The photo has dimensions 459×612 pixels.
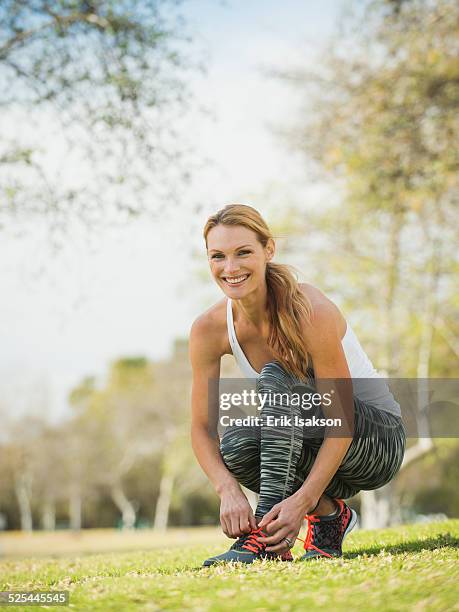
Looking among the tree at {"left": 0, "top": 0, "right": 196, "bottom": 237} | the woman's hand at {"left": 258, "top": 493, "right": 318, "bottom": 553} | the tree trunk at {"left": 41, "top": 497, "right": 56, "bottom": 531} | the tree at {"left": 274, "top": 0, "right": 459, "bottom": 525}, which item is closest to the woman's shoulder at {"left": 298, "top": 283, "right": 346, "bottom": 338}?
the woman's hand at {"left": 258, "top": 493, "right": 318, "bottom": 553}

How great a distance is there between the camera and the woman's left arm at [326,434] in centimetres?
359

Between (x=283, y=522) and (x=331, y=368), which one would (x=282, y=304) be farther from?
(x=283, y=522)

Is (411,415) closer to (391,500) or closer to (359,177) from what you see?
(391,500)

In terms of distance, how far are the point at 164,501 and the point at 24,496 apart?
7.76 meters

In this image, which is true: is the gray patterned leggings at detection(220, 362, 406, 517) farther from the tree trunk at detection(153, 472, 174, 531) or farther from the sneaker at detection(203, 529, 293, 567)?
the tree trunk at detection(153, 472, 174, 531)

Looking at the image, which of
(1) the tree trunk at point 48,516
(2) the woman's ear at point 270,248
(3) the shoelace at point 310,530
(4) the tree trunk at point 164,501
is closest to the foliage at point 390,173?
(2) the woman's ear at point 270,248

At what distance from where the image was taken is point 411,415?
57.5 ft

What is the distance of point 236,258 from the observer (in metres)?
4.11

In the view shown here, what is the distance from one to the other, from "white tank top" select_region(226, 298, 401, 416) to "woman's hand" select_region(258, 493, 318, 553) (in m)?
0.83

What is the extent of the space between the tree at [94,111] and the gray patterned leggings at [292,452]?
276 inches

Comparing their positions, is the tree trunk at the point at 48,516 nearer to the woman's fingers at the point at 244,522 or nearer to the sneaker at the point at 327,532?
the sneaker at the point at 327,532

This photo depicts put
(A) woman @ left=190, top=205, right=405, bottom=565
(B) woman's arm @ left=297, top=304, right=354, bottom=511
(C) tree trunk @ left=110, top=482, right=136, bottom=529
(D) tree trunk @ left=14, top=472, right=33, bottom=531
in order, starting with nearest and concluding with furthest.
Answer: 1. (A) woman @ left=190, top=205, right=405, bottom=565
2. (B) woman's arm @ left=297, top=304, right=354, bottom=511
3. (D) tree trunk @ left=14, top=472, right=33, bottom=531
4. (C) tree trunk @ left=110, top=482, right=136, bottom=529

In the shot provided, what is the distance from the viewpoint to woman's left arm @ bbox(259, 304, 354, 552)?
3594 millimetres

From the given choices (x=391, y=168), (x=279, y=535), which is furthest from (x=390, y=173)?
(x=279, y=535)
